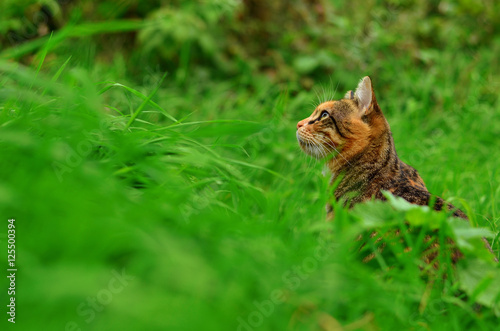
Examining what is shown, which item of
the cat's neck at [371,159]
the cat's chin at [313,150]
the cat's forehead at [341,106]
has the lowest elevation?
the cat's chin at [313,150]

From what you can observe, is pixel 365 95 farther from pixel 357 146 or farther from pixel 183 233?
pixel 183 233

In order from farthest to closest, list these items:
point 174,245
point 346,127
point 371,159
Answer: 1. point 346,127
2. point 371,159
3. point 174,245

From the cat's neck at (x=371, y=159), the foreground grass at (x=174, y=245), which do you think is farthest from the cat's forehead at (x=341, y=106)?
the foreground grass at (x=174, y=245)

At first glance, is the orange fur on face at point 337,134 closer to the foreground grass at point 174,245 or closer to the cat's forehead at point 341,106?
the cat's forehead at point 341,106

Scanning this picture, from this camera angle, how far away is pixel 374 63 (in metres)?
5.09

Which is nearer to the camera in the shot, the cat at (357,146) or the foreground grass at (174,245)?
the foreground grass at (174,245)

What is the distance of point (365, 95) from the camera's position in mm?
A: 2703

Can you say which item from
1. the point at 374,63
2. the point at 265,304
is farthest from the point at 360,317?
the point at 374,63

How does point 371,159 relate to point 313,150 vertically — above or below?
above

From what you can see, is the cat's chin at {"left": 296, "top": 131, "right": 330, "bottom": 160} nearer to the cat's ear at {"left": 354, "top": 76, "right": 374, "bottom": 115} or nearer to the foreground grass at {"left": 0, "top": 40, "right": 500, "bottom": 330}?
the cat's ear at {"left": 354, "top": 76, "right": 374, "bottom": 115}

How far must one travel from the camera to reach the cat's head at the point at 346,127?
266 cm

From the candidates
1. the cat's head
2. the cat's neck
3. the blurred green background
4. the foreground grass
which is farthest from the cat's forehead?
the foreground grass

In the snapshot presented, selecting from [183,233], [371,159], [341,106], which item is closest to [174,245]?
[183,233]

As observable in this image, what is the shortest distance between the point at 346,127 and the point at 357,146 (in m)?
0.13
